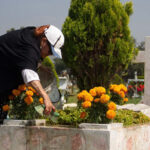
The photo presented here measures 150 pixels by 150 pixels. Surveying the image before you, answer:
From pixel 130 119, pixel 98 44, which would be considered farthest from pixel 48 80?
pixel 98 44

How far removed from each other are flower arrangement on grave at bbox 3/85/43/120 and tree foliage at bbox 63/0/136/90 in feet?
22.4

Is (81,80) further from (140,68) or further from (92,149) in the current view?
(140,68)

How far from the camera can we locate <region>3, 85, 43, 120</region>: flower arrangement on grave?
383 centimetres

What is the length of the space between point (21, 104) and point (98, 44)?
735 centimetres

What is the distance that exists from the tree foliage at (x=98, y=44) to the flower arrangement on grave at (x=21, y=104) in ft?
22.4

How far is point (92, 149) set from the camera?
3.34m

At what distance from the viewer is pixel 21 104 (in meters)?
3.86

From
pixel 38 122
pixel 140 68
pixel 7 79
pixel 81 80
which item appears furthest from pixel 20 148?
pixel 140 68

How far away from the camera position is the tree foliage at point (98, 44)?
35.5ft

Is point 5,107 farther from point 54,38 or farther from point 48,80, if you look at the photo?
point 48,80

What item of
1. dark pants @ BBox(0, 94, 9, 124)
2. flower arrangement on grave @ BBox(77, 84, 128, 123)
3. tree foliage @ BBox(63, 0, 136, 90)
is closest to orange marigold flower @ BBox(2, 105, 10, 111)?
dark pants @ BBox(0, 94, 9, 124)

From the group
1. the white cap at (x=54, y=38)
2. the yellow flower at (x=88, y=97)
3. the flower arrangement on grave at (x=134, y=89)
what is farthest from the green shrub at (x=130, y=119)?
the flower arrangement on grave at (x=134, y=89)

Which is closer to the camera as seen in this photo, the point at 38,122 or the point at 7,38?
the point at 7,38

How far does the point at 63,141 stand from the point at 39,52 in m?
0.96
